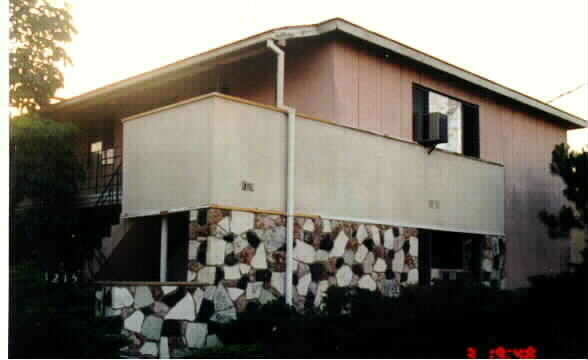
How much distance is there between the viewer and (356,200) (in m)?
14.0

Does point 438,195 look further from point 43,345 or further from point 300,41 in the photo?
point 43,345

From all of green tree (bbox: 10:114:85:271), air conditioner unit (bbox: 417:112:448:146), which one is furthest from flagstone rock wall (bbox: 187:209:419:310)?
green tree (bbox: 10:114:85:271)

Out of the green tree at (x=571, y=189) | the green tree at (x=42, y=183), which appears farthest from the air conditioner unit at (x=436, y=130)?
the green tree at (x=42, y=183)

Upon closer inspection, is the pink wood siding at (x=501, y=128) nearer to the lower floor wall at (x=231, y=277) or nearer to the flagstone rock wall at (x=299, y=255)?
the flagstone rock wall at (x=299, y=255)

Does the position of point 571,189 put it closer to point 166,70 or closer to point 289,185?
point 289,185

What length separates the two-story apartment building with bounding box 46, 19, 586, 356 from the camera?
11.9m

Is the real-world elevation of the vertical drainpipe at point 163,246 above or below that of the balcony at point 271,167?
below

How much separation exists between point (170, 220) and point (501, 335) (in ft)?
25.6

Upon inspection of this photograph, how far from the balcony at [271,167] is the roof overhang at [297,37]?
1.45 metres

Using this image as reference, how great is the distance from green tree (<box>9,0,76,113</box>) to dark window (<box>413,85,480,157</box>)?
336 inches

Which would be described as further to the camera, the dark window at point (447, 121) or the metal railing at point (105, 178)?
→ the dark window at point (447, 121)

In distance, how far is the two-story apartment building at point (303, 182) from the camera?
11859 mm

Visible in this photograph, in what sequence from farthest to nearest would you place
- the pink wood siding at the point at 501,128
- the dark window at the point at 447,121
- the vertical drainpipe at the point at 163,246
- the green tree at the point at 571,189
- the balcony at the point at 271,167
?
the green tree at the point at 571,189 < the dark window at the point at 447,121 < the pink wood siding at the point at 501,128 < the vertical drainpipe at the point at 163,246 < the balcony at the point at 271,167

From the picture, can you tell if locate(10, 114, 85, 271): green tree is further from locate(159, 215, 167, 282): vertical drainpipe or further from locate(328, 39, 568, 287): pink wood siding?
locate(328, 39, 568, 287): pink wood siding
